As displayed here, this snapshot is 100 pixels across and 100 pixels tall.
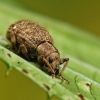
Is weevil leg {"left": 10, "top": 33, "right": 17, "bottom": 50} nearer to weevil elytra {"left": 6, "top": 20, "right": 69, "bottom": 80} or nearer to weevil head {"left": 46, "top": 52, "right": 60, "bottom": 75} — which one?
weevil elytra {"left": 6, "top": 20, "right": 69, "bottom": 80}

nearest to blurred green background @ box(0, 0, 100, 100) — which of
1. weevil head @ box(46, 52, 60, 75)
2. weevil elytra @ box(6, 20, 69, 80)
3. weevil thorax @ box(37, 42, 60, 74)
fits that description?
weevil elytra @ box(6, 20, 69, 80)

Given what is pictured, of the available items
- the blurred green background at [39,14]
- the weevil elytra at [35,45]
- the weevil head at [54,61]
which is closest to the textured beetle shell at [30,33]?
the weevil elytra at [35,45]

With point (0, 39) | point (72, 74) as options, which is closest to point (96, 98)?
point (72, 74)

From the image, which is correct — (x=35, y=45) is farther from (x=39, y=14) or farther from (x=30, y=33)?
(x=39, y=14)

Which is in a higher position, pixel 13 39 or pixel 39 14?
pixel 13 39

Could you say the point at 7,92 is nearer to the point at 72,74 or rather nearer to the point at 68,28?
the point at 72,74

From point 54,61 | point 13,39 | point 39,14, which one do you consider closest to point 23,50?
point 13,39
